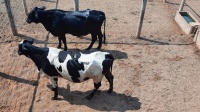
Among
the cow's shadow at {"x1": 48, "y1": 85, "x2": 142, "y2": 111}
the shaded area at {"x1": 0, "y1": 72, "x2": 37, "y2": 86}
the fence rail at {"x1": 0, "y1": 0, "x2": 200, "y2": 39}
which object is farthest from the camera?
the fence rail at {"x1": 0, "y1": 0, "x2": 200, "y2": 39}

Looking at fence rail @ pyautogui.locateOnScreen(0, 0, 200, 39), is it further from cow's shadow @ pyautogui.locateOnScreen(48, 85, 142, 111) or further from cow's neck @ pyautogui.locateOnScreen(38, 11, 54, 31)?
cow's shadow @ pyautogui.locateOnScreen(48, 85, 142, 111)

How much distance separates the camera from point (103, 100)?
6.63 m

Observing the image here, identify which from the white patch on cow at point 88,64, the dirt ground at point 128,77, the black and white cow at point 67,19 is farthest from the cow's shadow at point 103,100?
the black and white cow at point 67,19

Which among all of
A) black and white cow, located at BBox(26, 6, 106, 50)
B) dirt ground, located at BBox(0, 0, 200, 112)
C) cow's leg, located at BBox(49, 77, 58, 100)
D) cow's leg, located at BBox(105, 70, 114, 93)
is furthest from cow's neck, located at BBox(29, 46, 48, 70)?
black and white cow, located at BBox(26, 6, 106, 50)

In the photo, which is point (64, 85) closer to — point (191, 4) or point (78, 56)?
point (78, 56)

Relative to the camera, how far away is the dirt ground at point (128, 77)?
21.3 ft

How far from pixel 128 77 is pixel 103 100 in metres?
1.26

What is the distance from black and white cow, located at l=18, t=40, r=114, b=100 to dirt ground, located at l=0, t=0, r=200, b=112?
0.73 metres

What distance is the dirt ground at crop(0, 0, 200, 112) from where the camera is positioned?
6.50 metres

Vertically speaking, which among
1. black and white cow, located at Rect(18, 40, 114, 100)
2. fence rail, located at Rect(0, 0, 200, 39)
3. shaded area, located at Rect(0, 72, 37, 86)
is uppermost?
black and white cow, located at Rect(18, 40, 114, 100)

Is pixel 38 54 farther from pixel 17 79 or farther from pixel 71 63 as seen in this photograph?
pixel 17 79

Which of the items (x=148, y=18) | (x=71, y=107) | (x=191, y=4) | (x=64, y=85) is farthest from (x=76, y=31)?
(x=191, y=4)

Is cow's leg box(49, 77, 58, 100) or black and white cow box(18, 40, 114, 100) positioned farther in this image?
cow's leg box(49, 77, 58, 100)

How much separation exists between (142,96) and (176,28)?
184 inches
